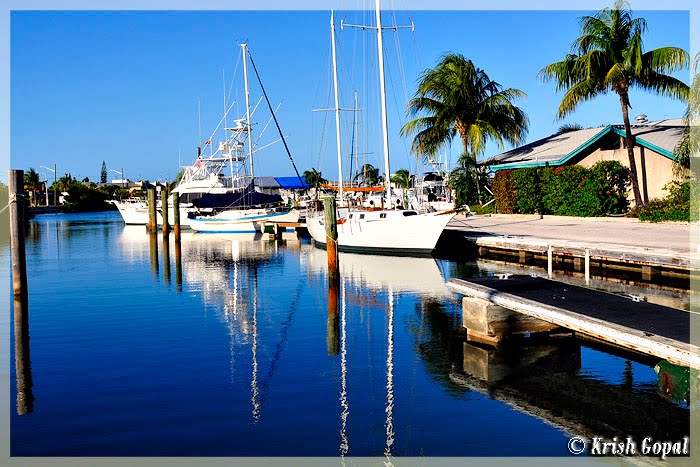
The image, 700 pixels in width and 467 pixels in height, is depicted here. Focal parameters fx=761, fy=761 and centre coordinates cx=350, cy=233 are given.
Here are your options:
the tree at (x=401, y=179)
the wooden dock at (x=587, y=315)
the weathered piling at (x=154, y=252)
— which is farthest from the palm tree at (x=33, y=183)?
the wooden dock at (x=587, y=315)

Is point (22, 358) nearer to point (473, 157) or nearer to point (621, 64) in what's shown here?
point (621, 64)

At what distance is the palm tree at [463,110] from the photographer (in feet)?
167

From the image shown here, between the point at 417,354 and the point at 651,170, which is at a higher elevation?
the point at 651,170

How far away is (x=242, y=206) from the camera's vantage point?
59750 mm

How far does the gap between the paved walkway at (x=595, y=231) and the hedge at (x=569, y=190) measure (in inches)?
28.0

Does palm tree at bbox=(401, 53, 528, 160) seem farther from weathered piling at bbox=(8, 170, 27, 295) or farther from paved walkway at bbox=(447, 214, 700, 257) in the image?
weathered piling at bbox=(8, 170, 27, 295)

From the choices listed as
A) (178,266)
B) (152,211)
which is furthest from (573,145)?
(152,211)

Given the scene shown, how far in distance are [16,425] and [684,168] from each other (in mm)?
28696

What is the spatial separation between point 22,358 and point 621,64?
31.2 meters

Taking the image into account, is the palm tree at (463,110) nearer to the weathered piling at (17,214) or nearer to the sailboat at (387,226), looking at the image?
the sailboat at (387,226)

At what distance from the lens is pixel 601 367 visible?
42.8 feet

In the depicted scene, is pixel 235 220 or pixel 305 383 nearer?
pixel 305 383
